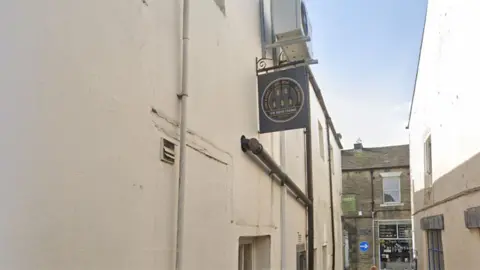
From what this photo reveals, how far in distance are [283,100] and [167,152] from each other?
7.01ft

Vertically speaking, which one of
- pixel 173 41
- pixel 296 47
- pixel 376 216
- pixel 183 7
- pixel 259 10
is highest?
pixel 259 10

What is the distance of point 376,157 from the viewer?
23.6 metres

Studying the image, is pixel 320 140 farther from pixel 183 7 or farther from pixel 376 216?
pixel 376 216

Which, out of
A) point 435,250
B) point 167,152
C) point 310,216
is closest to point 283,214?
point 310,216

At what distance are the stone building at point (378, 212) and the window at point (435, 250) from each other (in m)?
11.0

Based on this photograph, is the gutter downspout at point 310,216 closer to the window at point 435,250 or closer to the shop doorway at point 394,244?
the window at point 435,250

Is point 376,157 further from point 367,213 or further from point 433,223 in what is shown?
point 433,223

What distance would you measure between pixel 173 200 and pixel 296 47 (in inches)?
122

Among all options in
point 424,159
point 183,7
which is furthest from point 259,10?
point 424,159

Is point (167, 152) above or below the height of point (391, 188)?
below

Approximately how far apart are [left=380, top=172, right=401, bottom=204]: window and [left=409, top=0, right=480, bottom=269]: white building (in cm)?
1101

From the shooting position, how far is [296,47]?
5180mm

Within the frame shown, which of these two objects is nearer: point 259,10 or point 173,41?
point 173,41

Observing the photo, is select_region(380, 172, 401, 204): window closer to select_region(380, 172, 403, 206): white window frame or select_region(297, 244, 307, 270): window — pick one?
select_region(380, 172, 403, 206): white window frame
